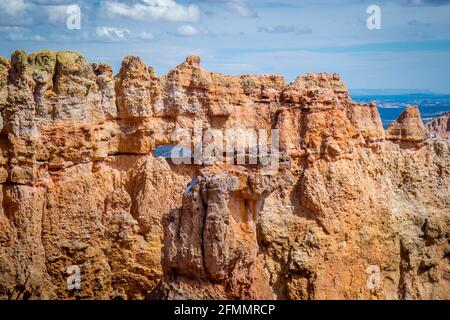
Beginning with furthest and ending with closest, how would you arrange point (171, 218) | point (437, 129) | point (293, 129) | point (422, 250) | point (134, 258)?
point (437, 129), point (422, 250), point (293, 129), point (134, 258), point (171, 218)

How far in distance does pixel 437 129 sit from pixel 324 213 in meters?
33.8

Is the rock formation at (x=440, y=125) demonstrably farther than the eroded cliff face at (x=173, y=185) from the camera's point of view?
Yes

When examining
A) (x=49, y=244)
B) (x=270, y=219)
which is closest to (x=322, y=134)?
(x=270, y=219)

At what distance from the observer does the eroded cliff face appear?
20.6 m

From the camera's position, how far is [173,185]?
2397cm

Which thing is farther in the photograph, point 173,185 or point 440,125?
point 440,125

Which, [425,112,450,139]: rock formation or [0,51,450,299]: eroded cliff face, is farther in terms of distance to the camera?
[425,112,450,139]: rock formation

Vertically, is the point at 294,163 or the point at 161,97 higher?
the point at 161,97

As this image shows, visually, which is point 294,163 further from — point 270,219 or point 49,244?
point 49,244

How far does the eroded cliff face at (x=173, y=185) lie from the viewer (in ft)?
67.7

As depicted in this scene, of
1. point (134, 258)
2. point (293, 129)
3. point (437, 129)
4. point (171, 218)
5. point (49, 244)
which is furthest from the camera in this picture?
point (437, 129)

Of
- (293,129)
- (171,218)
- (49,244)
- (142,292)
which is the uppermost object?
(293,129)

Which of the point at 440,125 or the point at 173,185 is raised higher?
the point at 440,125
